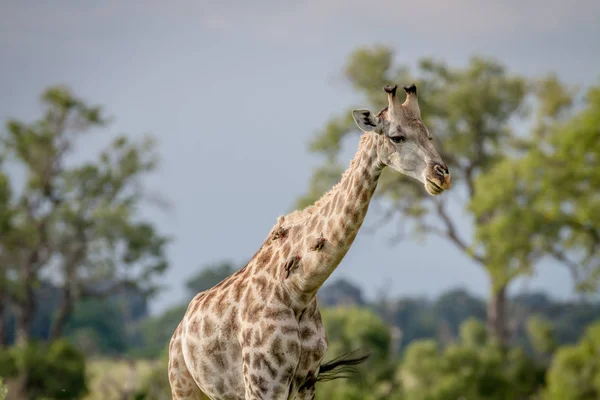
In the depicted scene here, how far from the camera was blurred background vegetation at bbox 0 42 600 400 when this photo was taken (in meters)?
28.4

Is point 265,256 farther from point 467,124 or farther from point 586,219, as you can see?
point 467,124

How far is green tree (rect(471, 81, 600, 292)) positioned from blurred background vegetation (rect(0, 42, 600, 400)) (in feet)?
0.17

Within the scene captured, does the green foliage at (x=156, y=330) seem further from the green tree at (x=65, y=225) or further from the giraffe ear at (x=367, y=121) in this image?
the giraffe ear at (x=367, y=121)

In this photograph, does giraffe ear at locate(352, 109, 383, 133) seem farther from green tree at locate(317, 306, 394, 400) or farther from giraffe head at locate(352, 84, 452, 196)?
green tree at locate(317, 306, 394, 400)

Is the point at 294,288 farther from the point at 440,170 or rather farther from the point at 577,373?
the point at 577,373

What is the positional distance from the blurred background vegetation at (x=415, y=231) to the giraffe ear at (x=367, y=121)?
52.2 ft

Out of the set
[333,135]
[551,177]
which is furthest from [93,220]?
[551,177]

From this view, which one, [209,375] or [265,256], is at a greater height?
[265,256]

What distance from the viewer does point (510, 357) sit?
34.3m

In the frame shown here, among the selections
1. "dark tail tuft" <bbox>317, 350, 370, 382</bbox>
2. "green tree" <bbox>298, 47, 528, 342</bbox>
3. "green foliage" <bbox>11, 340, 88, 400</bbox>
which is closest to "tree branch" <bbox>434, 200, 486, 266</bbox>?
"green tree" <bbox>298, 47, 528, 342</bbox>

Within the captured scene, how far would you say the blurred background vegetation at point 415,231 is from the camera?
28406 millimetres

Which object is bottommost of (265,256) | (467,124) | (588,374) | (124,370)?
(265,256)

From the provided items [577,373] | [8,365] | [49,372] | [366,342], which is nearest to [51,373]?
[49,372]

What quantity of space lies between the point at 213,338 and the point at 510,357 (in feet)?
97.9
